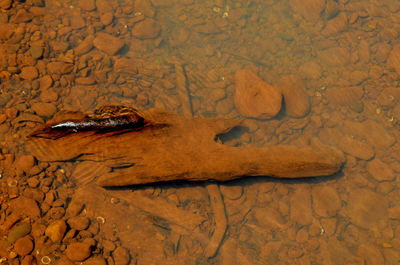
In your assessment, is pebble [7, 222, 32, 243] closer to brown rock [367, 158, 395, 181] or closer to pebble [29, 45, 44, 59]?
pebble [29, 45, 44, 59]

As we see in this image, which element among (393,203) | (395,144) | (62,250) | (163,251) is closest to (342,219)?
(393,203)

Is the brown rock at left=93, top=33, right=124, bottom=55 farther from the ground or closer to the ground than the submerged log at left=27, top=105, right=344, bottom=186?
farther from the ground

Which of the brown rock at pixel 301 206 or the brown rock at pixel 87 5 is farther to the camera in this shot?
the brown rock at pixel 87 5

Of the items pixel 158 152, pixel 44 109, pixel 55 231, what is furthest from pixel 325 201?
pixel 44 109

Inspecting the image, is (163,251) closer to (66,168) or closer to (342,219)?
(66,168)

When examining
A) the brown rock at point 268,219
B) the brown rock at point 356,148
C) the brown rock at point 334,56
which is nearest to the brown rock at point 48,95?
the brown rock at point 268,219

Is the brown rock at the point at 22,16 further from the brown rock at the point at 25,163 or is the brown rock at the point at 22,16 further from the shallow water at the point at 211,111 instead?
the brown rock at the point at 25,163

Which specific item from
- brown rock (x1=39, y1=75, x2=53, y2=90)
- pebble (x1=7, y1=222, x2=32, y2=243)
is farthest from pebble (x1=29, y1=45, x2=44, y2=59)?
pebble (x1=7, y1=222, x2=32, y2=243)
